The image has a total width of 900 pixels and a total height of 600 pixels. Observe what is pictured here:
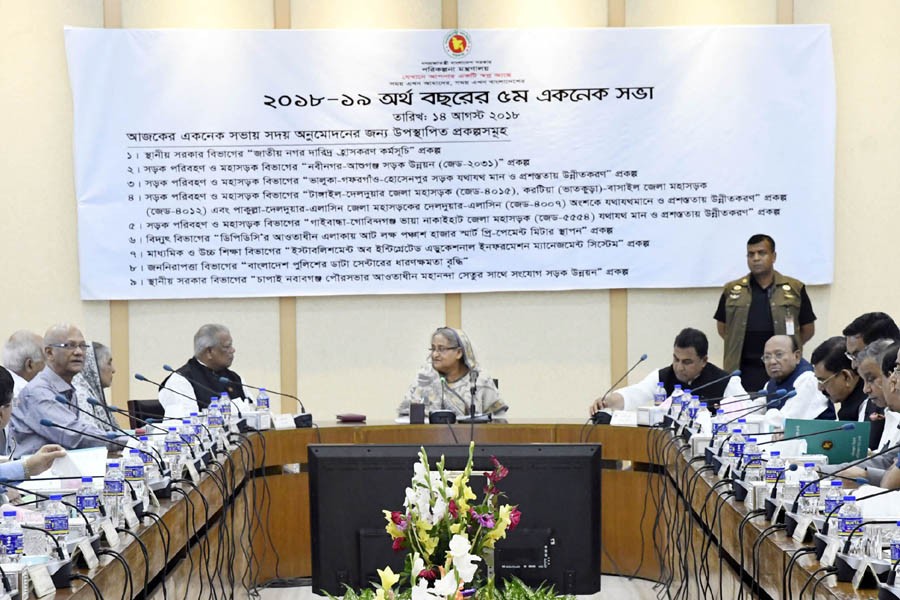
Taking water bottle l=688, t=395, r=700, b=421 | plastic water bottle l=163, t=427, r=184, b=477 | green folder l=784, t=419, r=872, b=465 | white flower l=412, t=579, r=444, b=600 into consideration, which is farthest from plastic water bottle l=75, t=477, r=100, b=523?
water bottle l=688, t=395, r=700, b=421

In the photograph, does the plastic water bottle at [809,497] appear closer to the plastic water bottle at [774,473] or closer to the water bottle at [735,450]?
the plastic water bottle at [774,473]

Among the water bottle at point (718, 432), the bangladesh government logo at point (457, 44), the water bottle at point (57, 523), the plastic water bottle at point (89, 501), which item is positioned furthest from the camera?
the bangladesh government logo at point (457, 44)

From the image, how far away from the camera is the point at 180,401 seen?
216 inches

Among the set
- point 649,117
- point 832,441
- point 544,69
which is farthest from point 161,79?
point 832,441

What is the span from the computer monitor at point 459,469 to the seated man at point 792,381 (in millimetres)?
2622

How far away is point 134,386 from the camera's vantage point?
6539 mm

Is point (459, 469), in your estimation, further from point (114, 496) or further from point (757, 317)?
point (757, 317)

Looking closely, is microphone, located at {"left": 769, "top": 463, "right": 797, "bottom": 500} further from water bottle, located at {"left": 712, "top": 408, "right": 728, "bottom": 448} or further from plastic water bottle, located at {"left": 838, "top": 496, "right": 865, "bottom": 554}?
water bottle, located at {"left": 712, "top": 408, "right": 728, "bottom": 448}

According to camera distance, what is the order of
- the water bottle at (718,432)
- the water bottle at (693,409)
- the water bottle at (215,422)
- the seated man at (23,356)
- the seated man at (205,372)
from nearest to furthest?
the water bottle at (718,432)
the water bottle at (215,422)
the water bottle at (693,409)
the seated man at (23,356)
the seated man at (205,372)

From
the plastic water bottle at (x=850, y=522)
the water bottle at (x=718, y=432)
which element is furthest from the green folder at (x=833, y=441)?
the plastic water bottle at (x=850, y=522)

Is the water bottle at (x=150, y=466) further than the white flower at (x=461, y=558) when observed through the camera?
Yes

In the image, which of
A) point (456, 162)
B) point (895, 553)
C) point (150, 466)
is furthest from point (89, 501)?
point (456, 162)

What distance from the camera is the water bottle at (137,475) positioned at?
3.18 meters

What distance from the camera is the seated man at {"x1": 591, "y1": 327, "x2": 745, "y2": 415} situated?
560 cm
